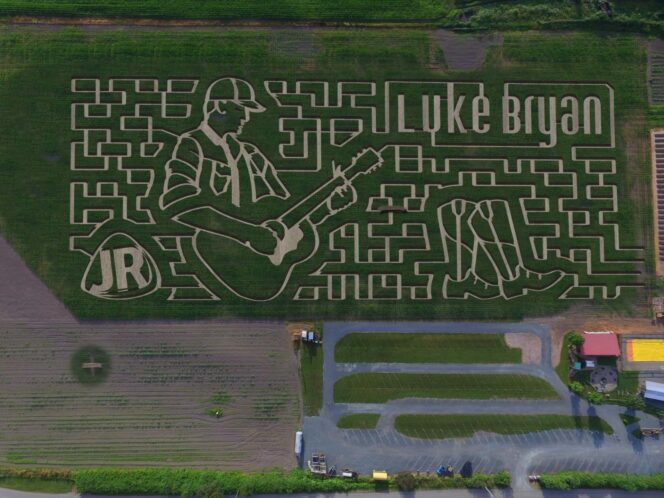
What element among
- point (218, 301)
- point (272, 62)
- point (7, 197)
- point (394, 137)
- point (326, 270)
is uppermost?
point (272, 62)

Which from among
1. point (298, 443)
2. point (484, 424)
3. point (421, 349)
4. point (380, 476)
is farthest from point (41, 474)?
point (484, 424)

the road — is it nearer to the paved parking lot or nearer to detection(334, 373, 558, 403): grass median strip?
the paved parking lot

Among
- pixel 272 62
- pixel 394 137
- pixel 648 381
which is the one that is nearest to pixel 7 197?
pixel 272 62

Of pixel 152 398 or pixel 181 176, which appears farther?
pixel 181 176

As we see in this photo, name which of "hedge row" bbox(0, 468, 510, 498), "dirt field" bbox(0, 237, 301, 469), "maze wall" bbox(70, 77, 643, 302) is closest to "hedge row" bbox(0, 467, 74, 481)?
"hedge row" bbox(0, 468, 510, 498)

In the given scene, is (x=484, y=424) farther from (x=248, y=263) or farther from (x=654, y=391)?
(x=248, y=263)

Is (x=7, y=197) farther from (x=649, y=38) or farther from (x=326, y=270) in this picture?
(x=649, y=38)
